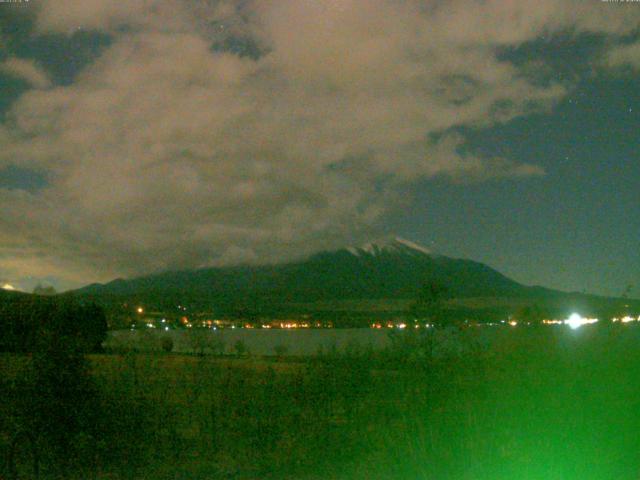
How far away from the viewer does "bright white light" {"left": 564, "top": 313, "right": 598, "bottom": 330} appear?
39.9ft

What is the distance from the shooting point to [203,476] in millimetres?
9844

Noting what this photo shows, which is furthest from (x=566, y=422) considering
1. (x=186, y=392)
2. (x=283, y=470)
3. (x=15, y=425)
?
(x=186, y=392)

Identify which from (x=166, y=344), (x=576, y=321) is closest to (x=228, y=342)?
(x=166, y=344)

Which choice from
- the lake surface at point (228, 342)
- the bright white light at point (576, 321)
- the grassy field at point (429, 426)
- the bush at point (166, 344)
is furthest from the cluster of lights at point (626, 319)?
the bush at point (166, 344)

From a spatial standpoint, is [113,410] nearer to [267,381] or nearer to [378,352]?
[267,381]

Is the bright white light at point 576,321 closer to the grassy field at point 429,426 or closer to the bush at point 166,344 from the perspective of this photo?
the grassy field at point 429,426

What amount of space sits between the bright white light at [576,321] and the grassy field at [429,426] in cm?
31

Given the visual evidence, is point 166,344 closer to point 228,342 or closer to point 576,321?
point 228,342

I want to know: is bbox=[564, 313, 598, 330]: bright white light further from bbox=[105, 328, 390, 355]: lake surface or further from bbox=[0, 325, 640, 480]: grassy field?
bbox=[105, 328, 390, 355]: lake surface

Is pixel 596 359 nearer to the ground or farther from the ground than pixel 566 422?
farther from the ground

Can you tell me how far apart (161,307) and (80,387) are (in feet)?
93.2

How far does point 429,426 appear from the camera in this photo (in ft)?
36.1

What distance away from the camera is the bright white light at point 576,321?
39.9ft

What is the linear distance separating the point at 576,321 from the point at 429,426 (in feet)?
10.4
